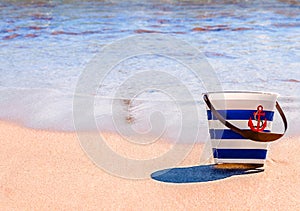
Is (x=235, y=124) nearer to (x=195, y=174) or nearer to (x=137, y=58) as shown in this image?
(x=195, y=174)

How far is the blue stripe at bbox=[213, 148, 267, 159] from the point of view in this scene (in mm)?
3035

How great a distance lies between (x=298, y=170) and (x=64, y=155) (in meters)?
1.60

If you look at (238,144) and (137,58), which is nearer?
(238,144)

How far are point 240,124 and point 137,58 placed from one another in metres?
3.89

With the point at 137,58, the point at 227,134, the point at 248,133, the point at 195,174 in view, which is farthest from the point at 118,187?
the point at 137,58

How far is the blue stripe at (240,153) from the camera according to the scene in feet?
9.96

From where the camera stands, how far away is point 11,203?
2699 mm

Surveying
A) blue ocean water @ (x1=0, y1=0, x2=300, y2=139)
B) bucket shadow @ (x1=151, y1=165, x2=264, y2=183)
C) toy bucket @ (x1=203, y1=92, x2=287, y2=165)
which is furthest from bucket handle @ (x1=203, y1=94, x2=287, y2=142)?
blue ocean water @ (x1=0, y1=0, x2=300, y2=139)

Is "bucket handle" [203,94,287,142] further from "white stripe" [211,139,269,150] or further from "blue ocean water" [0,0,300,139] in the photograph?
"blue ocean water" [0,0,300,139]

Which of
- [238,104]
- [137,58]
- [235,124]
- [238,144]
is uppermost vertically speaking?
[238,104]

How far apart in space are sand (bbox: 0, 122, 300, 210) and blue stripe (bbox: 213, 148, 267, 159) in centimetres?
12

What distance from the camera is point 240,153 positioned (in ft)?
9.96

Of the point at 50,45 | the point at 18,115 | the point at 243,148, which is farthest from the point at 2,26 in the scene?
the point at 243,148

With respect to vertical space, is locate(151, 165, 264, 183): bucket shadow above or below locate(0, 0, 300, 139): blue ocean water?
below
